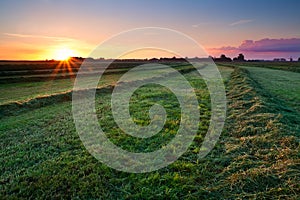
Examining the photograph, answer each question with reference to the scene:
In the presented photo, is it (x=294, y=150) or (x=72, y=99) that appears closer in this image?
(x=294, y=150)

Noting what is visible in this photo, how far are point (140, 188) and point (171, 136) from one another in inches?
100

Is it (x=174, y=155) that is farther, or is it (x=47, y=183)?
(x=174, y=155)

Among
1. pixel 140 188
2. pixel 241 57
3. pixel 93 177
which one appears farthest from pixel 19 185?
pixel 241 57

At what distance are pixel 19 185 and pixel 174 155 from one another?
3.03 metres

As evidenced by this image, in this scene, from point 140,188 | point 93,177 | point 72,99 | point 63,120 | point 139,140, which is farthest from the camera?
point 72,99

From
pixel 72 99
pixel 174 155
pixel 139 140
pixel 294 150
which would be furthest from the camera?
pixel 72 99

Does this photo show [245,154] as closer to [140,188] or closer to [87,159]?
[140,188]

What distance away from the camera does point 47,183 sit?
4113 millimetres

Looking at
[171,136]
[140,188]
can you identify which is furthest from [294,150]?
[140,188]

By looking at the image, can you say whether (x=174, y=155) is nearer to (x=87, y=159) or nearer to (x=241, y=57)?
(x=87, y=159)

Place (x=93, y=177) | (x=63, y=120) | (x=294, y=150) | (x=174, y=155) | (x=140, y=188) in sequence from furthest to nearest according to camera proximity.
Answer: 1. (x=63, y=120)
2. (x=174, y=155)
3. (x=294, y=150)
4. (x=93, y=177)
5. (x=140, y=188)

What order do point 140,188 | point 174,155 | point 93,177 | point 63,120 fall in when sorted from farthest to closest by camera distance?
point 63,120, point 174,155, point 93,177, point 140,188

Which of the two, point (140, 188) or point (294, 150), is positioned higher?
point (294, 150)

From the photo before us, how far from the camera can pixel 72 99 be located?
42.8 ft
